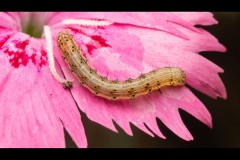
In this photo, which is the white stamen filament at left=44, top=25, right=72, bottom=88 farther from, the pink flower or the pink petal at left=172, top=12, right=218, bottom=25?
the pink petal at left=172, top=12, right=218, bottom=25

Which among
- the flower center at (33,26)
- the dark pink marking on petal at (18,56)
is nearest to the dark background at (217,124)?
the flower center at (33,26)

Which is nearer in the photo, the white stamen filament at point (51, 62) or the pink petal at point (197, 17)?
the white stamen filament at point (51, 62)

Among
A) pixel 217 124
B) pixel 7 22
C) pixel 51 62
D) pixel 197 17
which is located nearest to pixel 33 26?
pixel 7 22

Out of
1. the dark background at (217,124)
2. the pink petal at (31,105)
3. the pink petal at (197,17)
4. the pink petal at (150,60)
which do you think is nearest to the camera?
the pink petal at (31,105)

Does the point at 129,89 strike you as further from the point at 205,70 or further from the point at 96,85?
the point at 205,70

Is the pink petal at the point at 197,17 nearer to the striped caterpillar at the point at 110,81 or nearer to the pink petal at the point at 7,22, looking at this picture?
the striped caterpillar at the point at 110,81
